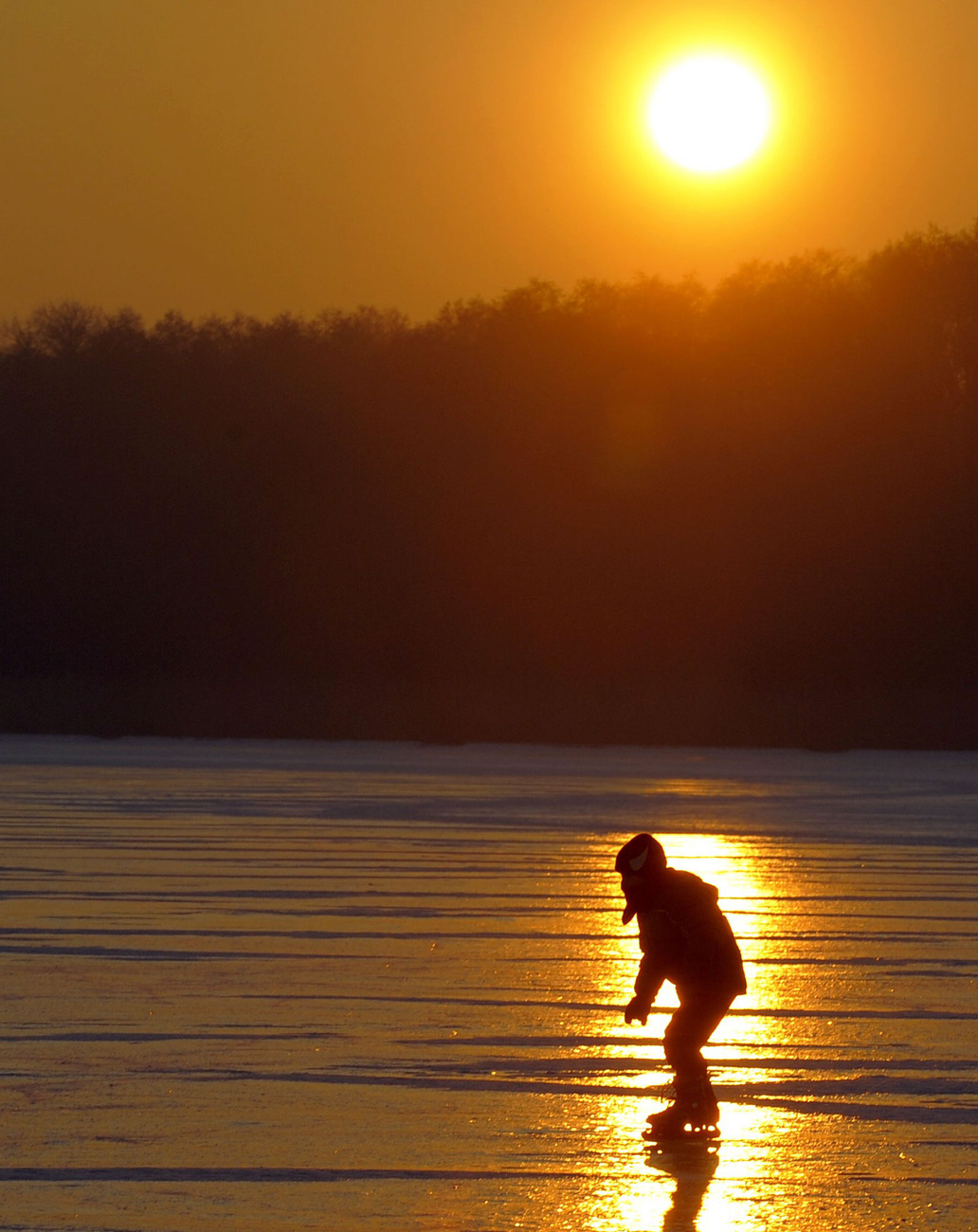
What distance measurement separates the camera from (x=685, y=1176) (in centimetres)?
543

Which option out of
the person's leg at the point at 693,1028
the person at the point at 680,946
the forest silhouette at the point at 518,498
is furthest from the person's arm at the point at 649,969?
the forest silhouette at the point at 518,498

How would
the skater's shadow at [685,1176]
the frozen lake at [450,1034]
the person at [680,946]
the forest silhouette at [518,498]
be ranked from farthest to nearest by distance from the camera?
the forest silhouette at [518,498] → the person at [680,946] → the frozen lake at [450,1034] → the skater's shadow at [685,1176]

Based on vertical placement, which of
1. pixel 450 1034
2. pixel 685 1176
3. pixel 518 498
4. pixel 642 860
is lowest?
pixel 685 1176

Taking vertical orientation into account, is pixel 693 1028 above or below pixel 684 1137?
above

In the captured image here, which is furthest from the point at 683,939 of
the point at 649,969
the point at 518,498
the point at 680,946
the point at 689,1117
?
the point at 518,498

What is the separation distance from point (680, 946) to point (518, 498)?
4465 cm

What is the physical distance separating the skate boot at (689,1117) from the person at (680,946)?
9 cm

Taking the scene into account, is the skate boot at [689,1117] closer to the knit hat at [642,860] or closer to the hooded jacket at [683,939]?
the hooded jacket at [683,939]

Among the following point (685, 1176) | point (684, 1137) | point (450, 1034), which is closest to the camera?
point (685, 1176)

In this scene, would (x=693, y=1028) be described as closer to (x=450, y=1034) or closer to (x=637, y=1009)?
(x=637, y=1009)

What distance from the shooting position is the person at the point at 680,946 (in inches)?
239

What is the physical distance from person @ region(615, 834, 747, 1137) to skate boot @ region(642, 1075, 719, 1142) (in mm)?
91

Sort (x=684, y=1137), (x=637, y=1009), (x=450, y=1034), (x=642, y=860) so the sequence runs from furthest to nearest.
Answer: (x=450, y=1034) → (x=642, y=860) → (x=637, y=1009) → (x=684, y=1137)

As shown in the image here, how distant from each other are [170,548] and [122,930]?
1685 inches
